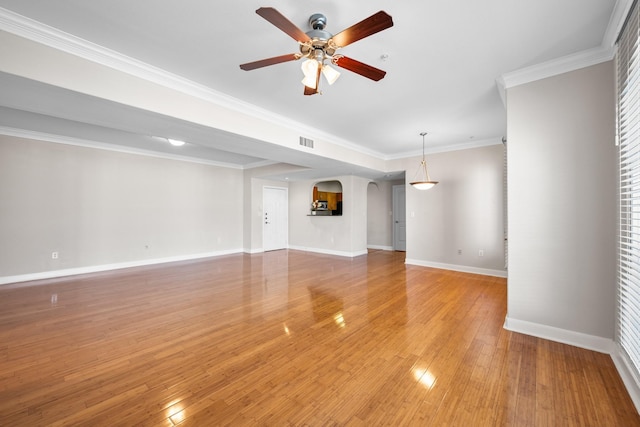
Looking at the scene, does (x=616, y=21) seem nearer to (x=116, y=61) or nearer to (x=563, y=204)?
(x=563, y=204)

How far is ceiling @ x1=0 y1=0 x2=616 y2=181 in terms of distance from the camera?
1.97 metres

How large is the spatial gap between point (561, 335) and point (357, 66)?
3.30 m

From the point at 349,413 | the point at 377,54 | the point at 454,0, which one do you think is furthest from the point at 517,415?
the point at 377,54

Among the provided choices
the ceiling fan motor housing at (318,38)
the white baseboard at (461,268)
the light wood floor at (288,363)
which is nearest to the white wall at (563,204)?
the light wood floor at (288,363)

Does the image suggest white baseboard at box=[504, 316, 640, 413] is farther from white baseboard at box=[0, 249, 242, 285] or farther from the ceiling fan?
white baseboard at box=[0, 249, 242, 285]

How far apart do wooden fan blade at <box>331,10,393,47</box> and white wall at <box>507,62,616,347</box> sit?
218 cm

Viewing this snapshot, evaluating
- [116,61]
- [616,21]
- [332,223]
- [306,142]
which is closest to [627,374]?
[616,21]

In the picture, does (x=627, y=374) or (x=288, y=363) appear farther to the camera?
(x=288, y=363)

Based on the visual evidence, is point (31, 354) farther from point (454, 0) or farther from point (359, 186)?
point (359, 186)

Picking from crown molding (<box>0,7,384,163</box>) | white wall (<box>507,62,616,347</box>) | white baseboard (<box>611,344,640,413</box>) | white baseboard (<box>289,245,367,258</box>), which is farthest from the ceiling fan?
white baseboard (<box>289,245,367,258</box>)

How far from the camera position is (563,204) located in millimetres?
2588

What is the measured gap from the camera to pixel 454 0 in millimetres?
1883

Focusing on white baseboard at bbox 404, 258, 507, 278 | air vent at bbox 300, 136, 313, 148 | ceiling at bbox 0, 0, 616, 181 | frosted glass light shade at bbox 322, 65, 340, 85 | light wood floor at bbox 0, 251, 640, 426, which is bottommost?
light wood floor at bbox 0, 251, 640, 426

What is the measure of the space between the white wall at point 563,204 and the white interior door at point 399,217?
5.48m
